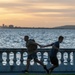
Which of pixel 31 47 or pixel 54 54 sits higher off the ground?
pixel 31 47

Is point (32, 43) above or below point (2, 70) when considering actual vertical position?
above

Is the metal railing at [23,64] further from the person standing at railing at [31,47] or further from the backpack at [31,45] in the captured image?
the backpack at [31,45]

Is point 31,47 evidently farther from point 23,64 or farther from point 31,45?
point 23,64

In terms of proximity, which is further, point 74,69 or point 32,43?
point 74,69

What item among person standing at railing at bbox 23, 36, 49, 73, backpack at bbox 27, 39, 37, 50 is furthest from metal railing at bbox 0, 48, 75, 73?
backpack at bbox 27, 39, 37, 50

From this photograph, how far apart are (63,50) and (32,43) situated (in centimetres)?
176

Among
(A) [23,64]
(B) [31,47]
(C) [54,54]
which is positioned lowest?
(A) [23,64]

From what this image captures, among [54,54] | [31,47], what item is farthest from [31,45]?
[54,54]

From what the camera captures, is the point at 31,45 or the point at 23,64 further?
the point at 23,64

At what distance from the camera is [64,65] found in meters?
17.6

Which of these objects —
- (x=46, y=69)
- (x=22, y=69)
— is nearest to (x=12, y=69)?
(x=22, y=69)

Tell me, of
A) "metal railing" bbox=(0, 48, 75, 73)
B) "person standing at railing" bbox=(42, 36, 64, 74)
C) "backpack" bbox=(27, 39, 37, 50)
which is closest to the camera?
"person standing at railing" bbox=(42, 36, 64, 74)

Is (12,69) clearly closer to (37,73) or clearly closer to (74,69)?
(37,73)

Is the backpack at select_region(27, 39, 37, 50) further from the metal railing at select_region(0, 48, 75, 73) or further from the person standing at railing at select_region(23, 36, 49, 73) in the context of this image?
the metal railing at select_region(0, 48, 75, 73)
